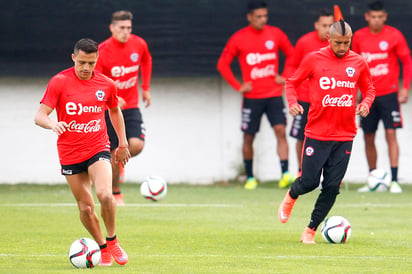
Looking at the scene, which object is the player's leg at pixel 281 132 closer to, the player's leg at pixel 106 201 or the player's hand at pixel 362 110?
the player's hand at pixel 362 110

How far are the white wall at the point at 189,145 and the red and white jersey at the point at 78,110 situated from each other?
8.19 metres

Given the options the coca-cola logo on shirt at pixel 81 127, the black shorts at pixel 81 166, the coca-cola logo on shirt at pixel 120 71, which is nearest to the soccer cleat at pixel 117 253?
the black shorts at pixel 81 166

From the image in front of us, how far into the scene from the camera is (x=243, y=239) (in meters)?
10.8

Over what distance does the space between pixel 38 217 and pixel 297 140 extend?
5285 millimetres

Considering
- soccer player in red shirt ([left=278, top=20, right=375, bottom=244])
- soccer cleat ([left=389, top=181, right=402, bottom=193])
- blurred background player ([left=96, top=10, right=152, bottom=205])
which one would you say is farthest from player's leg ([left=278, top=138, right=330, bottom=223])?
soccer cleat ([left=389, top=181, right=402, bottom=193])

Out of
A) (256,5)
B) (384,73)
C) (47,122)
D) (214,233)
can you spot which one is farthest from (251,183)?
(47,122)

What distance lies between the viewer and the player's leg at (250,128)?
1658cm

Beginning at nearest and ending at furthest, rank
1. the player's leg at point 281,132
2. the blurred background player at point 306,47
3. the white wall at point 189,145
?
the blurred background player at point 306,47 → the player's leg at point 281,132 → the white wall at point 189,145

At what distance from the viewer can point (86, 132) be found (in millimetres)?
9281

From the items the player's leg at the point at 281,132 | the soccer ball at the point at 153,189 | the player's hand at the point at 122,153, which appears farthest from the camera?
the player's leg at the point at 281,132

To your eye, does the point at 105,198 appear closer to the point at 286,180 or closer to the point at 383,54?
the point at 286,180

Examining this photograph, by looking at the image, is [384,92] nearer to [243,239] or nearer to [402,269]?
[243,239]

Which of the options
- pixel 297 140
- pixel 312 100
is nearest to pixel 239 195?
pixel 297 140

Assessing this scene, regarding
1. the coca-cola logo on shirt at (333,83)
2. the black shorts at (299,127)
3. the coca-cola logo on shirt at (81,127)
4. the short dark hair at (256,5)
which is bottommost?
the black shorts at (299,127)
